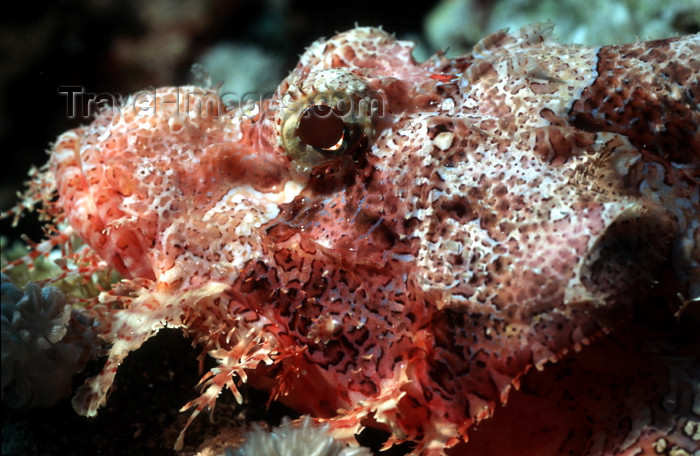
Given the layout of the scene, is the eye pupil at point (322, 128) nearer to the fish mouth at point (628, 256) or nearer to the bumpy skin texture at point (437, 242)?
the bumpy skin texture at point (437, 242)

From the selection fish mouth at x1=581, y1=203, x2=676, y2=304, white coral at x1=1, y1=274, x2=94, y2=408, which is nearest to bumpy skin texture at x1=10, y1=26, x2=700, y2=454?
fish mouth at x1=581, y1=203, x2=676, y2=304

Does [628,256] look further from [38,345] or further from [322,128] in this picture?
[38,345]

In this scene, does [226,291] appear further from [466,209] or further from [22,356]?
[466,209]

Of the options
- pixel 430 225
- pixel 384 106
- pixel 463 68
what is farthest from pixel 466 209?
pixel 463 68

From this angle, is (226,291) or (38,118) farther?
(38,118)

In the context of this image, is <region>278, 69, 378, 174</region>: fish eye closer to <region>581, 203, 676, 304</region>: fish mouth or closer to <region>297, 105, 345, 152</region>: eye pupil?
<region>297, 105, 345, 152</region>: eye pupil

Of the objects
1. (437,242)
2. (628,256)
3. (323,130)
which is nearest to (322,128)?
(323,130)

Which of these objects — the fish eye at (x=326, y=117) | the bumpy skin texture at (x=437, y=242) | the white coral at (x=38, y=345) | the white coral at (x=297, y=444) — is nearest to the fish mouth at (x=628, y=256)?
the bumpy skin texture at (x=437, y=242)
